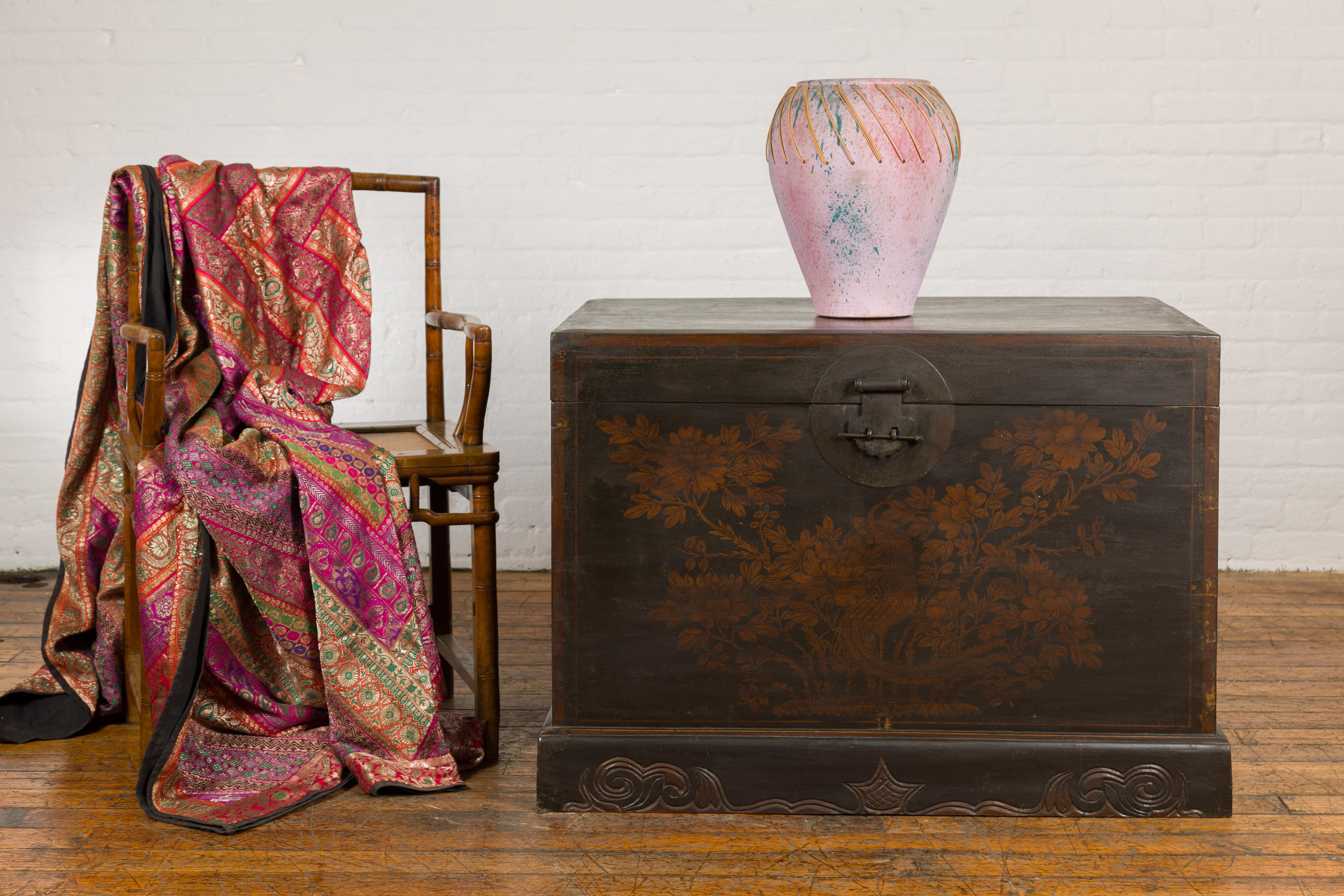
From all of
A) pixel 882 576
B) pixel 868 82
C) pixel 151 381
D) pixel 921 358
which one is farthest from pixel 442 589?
pixel 868 82

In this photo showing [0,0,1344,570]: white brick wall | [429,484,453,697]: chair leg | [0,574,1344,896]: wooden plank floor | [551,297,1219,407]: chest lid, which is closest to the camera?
[0,574,1344,896]: wooden plank floor

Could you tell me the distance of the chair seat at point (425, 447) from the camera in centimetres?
200

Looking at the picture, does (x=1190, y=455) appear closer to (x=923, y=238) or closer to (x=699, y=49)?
(x=923, y=238)

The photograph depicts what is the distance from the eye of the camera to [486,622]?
2.03 metres

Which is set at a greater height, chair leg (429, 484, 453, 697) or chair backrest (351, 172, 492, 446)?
chair backrest (351, 172, 492, 446)

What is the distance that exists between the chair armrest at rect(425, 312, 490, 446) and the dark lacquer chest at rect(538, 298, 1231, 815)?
0.77ft

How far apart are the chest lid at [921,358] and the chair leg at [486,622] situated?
0.29 m

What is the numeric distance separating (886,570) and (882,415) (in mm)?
229

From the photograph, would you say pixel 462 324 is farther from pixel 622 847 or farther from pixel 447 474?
pixel 622 847

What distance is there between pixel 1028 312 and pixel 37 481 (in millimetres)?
2621

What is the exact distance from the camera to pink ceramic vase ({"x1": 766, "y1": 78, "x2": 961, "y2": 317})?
1.86m

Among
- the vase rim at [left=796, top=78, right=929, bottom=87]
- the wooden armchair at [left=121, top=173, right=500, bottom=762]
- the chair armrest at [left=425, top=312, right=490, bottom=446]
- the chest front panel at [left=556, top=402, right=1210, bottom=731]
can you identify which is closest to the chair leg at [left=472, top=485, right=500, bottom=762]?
the wooden armchair at [left=121, top=173, right=500, bottom=762]

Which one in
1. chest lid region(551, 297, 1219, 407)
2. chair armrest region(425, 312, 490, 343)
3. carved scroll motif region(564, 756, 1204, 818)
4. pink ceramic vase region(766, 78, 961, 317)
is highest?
pink ceramic vase region(766, 78, 961, 317)

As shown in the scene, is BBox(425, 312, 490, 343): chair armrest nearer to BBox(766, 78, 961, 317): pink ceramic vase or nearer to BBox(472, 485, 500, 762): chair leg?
BBox(472, 485, 500, 762): chair leg
